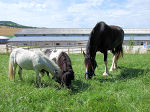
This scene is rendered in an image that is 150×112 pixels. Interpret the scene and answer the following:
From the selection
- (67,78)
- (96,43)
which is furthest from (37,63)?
(96,43)

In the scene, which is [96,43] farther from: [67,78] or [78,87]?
[67,78]

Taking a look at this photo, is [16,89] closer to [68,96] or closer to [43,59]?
[43,59]

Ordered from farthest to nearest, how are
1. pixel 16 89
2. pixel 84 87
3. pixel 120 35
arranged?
1. pixel 120 35
2. pixel 84 87
3. pixel 16 89

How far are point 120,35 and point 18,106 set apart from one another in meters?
6.54

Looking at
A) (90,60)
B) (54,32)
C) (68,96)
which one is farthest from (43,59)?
(54,32)

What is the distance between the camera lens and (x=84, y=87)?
473 centimetres

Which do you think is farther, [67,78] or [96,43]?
[96,43]

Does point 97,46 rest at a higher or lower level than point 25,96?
higher

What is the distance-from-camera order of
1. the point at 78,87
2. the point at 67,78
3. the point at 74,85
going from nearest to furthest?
the point at 67,78, the point at 78,87, the point at 74,85

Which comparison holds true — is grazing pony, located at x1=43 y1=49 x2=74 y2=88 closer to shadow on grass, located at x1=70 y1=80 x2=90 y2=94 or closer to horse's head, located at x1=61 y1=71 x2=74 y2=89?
horse's head, located at x1=61 y1=71 x2=74 y2=89

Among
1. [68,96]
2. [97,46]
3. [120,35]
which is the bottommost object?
[68,96]

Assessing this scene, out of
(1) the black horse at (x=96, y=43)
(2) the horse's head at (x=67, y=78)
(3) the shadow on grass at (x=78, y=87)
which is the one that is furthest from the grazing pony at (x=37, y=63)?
(1) the black horse at (x=96, y=43)

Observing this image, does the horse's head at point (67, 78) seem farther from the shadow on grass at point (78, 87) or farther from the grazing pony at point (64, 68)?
the shadow on grass at point (78, 87)

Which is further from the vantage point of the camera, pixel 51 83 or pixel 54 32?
pixel 54 32
